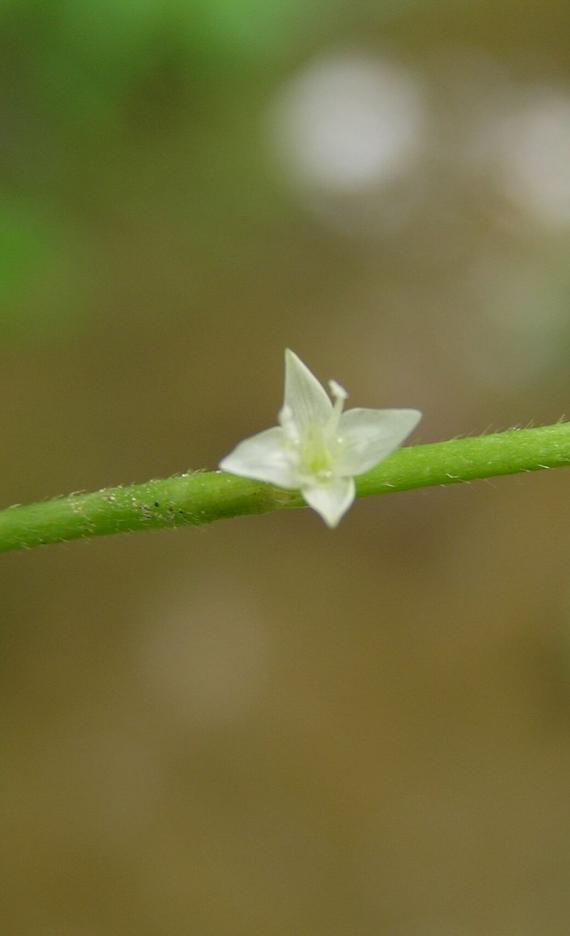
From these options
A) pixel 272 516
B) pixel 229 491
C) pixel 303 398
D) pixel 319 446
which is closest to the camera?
pixel 229 491

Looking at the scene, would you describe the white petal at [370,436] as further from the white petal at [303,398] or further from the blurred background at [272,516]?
the blurred background at [272,516]

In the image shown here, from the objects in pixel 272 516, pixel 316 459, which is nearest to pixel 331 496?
pixel 316 459

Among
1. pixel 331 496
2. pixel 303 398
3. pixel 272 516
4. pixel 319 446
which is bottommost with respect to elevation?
pixel 331 496

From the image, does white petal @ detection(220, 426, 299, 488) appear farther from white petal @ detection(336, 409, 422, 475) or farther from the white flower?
white petal @ detection(336, 409, 422, 475)

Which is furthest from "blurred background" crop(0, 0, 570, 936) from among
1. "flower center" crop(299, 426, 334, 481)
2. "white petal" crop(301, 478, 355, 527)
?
"white petal" crop(301, 478, 355, 527)

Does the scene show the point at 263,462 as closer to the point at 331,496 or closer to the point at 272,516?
the point at 331,496

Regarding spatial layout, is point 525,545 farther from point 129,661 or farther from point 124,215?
point 124,215
